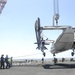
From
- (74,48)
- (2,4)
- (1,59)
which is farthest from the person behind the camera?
(74,48)

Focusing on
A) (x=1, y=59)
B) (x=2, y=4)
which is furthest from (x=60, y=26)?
(x=2, y=4)

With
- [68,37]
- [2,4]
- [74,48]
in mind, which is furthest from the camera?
[74,48]

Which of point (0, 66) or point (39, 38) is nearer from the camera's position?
point (0, 66)

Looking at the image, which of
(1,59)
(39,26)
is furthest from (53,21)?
(1,59)

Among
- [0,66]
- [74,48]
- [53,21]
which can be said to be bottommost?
[0,66]

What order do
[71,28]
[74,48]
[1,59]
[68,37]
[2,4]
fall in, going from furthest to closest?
1. [74,48]
2. [68,37]
3. [71,28]
4. [1,59]
5. [2,4]

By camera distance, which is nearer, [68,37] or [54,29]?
[54,29]

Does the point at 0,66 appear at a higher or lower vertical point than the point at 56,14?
lower

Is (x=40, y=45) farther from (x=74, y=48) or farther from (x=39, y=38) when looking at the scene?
(x=74, y=48)

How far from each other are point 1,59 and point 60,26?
10.3m

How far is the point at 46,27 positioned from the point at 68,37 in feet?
17.4

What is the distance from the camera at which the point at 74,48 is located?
5578 centimetres

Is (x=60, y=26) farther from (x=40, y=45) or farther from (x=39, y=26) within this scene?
(x=40, y=45)

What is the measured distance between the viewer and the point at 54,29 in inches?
1550
